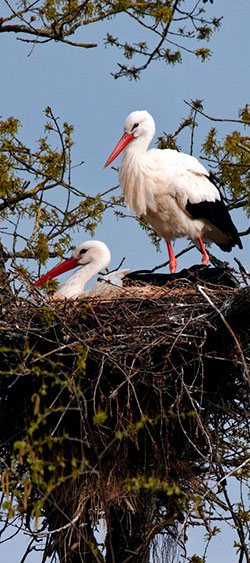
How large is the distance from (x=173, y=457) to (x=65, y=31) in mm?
3828

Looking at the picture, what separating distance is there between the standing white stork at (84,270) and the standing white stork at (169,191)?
2.60 ft

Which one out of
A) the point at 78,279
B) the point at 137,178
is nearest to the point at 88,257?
the point at 78,279

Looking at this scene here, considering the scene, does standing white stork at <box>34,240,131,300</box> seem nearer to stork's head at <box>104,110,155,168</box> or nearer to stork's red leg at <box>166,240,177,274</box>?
stork's red leg at <box>166,240,177,274</box>

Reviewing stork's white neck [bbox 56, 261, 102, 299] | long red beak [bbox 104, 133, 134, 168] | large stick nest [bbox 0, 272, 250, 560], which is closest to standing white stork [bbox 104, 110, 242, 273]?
long red beak [bbox 104, 133, 134, 168]

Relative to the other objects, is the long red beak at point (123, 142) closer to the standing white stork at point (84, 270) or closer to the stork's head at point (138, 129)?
the stork's head at point (138, 129)

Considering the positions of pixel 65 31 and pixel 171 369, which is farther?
pixel 65 31

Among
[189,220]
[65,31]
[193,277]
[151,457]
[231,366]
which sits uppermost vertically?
[65,31]

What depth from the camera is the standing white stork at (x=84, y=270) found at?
690 centimetres

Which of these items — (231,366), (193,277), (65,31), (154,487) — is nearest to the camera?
(154,487)

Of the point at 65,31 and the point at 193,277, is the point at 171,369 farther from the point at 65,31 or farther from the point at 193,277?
the point at 65,31

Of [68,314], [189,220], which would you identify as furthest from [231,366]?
[189,220]

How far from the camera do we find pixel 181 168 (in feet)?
26.6

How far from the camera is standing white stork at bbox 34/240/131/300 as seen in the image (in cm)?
690

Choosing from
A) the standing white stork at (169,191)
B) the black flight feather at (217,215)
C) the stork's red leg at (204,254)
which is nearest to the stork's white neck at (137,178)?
the standing white stork at (169,191)
